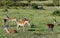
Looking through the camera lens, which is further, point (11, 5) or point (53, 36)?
point (11, 5)

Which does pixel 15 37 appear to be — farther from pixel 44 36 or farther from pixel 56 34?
pixel 56 34

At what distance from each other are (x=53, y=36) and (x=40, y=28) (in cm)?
245

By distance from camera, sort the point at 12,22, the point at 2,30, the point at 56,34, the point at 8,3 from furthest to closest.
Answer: the point at 8,3
the point at 12,22
the point at 2,30
the point at 56,34

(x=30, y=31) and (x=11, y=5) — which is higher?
(x=30, y=31)

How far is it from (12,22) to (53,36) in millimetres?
6427

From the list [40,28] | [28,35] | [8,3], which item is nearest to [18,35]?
[28,35]

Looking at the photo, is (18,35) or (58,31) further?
(58,31)

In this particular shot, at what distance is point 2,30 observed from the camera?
1502 cm

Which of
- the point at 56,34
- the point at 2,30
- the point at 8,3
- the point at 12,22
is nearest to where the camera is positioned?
the point at 56,34

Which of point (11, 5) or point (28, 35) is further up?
point (28, 35)

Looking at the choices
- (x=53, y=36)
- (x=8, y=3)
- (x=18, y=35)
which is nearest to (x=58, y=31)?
(x=53, y=36)

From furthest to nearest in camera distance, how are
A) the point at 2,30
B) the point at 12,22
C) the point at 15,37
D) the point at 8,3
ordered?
the point at 8,3
the point at 12,22
the point at 2,30
the point at 15,37

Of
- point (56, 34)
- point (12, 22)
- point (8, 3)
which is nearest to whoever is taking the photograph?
point (56, 34)

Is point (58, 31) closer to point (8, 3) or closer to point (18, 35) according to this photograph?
point (18, 35)
